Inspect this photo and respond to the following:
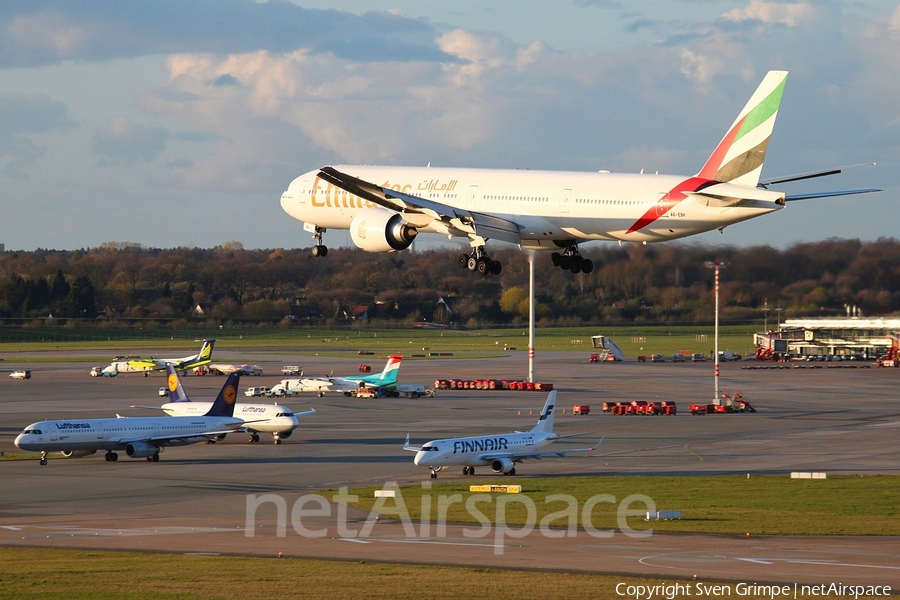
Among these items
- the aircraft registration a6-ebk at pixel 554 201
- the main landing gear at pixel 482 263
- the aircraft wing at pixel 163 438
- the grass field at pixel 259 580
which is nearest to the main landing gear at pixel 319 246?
the aircraft registration a6-ebk at pixel 554 201

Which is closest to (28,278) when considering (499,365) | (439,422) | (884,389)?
(499,365)

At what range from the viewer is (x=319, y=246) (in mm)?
62031

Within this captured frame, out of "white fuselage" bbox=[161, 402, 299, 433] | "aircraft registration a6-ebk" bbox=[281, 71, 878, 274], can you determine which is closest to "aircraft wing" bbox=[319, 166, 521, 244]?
"aircraft registration a6-ebk" bbox=[281, 71, 878, 274]

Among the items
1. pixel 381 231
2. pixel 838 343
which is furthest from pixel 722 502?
pixel 838 343

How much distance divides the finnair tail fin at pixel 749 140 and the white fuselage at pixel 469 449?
65.0 ft

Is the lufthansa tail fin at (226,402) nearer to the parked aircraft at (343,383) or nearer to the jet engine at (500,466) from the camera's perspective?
the jet engine at (500,466)

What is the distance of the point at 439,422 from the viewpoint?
89.9 meters

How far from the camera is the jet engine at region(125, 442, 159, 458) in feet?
225

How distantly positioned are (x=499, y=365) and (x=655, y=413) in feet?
167

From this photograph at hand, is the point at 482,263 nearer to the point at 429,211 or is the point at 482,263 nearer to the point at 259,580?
the point at 429,211

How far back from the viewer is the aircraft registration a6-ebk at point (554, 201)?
164 ft

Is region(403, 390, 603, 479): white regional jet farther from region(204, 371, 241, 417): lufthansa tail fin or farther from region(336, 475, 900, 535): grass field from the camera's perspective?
region(204, 371, 241, 417): lufthansa tail fin

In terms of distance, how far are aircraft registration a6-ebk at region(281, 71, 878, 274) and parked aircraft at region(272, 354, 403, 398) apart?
50542 mm

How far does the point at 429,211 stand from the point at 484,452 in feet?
48.2
